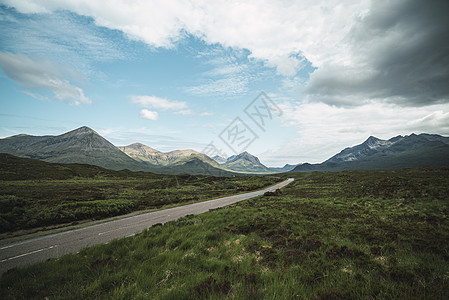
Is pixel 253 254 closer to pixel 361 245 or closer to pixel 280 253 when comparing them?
pixel 280 253

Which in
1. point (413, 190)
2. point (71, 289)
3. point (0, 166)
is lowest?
point (413, 190)

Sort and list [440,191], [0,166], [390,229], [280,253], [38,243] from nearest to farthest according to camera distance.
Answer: [280,253] → [390,229] → [38,243] → [440,191] → [0,166]

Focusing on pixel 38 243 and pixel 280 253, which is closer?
pixel 280 253

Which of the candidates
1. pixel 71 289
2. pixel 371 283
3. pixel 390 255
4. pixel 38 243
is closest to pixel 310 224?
pixel 390 255

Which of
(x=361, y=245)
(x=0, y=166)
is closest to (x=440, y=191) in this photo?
(x=361, y=245)

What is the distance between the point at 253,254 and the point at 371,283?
4.17m

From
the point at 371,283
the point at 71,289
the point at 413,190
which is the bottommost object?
the point at 413,190

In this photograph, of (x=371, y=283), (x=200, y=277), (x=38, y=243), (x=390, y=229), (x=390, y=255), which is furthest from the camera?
(x=38, y=243)

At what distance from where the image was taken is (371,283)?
5.29 m

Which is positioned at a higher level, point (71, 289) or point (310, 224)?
point (71, 289)

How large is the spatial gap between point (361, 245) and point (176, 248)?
8.93m

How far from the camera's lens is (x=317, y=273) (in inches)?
243

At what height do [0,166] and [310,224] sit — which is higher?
[0,166]

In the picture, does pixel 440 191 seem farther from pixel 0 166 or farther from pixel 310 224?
pixel 0 166
